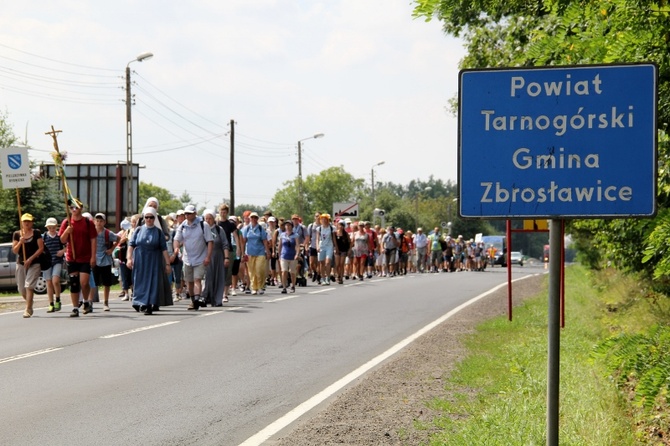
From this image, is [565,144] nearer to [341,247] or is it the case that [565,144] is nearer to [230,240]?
[230,240]

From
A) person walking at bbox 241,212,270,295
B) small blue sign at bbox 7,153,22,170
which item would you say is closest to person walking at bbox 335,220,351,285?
person walking at bbox 241,212,270,295

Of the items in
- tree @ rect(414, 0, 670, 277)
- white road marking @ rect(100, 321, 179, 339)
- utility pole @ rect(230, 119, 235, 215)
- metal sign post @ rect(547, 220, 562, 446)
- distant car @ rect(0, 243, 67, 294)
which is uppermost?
utility pole @ rect(230, 119, 235, 215)

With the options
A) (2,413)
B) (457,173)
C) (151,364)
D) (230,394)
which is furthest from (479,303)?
(457,173)

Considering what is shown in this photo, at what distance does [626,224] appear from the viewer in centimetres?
1056

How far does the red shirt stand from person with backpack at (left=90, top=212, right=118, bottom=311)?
53cm

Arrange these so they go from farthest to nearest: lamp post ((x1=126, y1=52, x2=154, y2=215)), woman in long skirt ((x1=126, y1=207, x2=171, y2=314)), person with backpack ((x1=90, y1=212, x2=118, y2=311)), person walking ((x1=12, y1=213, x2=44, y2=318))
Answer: lamp post ((x1=126, y1=52, x2=154, y2=215)), person with backpack ((x1=90, y1=212, x2=118, y2=311)), person walking ((x1=12, y1=213, x2=44, y2=318)), woman in long skirt ((x1=126, y1=207, x2=171, y2=314))

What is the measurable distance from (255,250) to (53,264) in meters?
5.84

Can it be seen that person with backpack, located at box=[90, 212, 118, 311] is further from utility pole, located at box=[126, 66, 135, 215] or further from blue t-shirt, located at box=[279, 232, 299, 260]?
utility pole, located at box=[126, 66, 135, 215]

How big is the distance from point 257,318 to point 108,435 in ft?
32.7

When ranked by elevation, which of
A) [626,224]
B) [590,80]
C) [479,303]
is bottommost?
[479,303]

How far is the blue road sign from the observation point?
516 centimetres

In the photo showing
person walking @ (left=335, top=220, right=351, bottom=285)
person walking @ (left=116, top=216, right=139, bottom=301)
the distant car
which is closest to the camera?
person walking @ (left=116, top=216, right=139, bottom=301)

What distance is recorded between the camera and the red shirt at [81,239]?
19.3m

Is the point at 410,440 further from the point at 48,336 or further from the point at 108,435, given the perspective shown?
the point at 48,336
